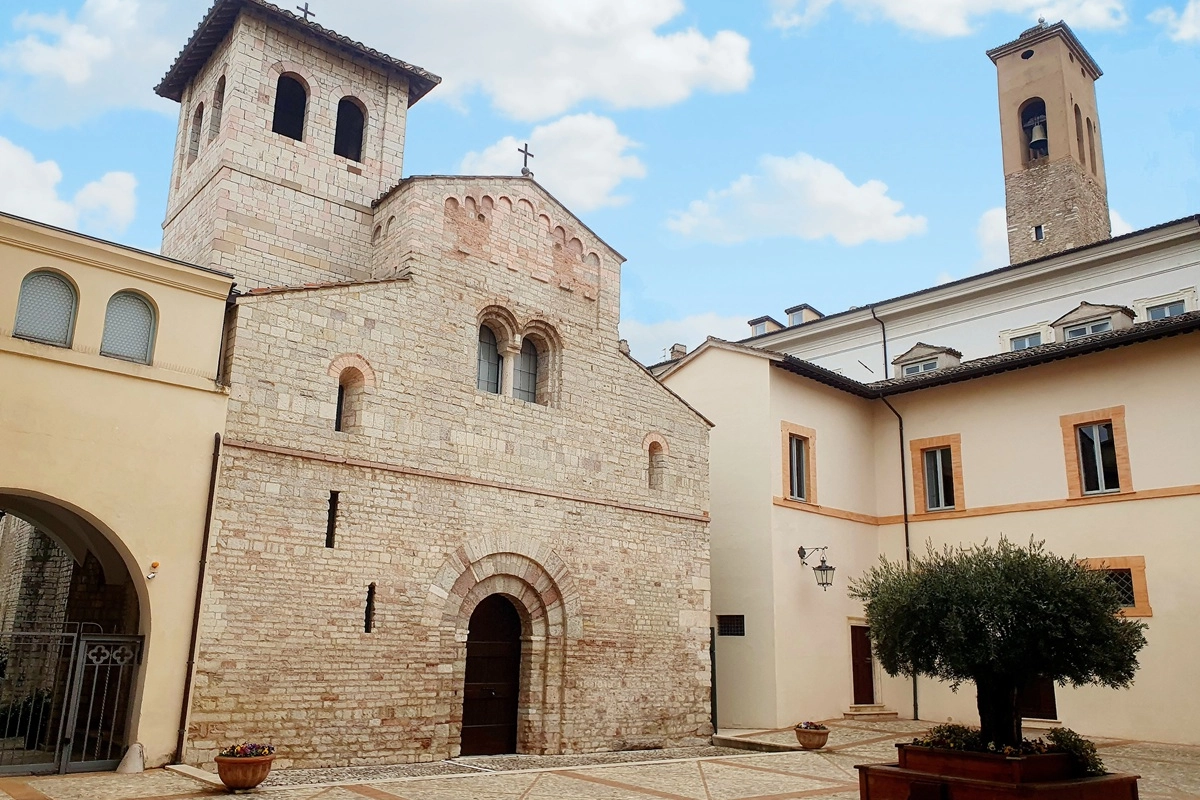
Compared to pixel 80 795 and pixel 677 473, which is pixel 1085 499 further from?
pixel 80 795

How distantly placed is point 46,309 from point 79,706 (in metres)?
5.58

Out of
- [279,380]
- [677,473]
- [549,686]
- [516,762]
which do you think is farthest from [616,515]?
[279,380]

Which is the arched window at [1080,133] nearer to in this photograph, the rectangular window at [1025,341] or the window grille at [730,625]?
the rectangular window at [1025,341]

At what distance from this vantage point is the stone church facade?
43.8 ft

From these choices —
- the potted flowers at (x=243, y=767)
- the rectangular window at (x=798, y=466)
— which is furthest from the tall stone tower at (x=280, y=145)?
the rectangular window at (x=798, y=466)

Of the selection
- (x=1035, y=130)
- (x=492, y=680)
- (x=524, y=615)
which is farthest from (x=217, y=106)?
(x=1035, y=130)

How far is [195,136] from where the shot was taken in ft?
66.0

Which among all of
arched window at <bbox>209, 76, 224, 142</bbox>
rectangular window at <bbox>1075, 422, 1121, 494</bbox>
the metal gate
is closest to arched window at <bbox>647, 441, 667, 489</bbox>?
rectangular window at <bbox>1075, 422, 1121, 494</bbox>

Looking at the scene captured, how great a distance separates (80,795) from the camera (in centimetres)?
992

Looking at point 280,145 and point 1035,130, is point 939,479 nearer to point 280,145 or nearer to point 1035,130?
point 280,145

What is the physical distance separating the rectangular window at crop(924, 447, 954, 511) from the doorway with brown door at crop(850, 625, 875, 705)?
11.3ft

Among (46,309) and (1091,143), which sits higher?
(1091,143)

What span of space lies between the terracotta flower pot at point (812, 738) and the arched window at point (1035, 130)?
2606cm

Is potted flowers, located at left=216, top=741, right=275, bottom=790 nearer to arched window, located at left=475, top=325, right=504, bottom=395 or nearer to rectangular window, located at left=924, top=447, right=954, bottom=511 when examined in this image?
arched window, located at left=475, top=325, right=504, bottom=395
